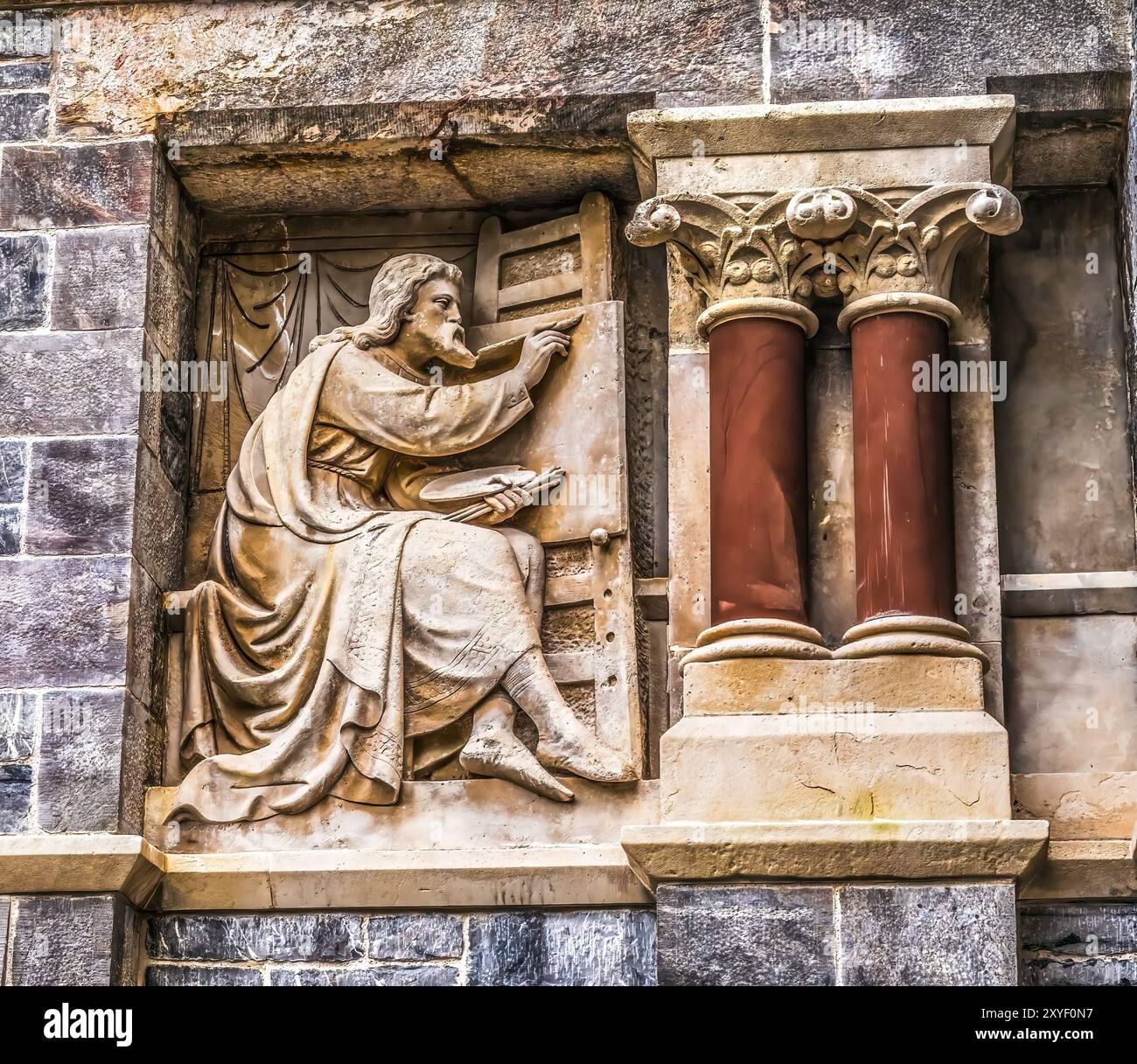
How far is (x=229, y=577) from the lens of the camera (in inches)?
286

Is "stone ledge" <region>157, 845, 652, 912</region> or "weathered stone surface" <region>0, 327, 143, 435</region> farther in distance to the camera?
"weathered stone surface" <region>0, 327, 143, 435</region>

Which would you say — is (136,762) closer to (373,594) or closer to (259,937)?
(259,937)

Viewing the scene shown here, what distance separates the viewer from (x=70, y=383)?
7215 mm

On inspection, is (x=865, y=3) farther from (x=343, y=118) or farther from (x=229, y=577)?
(x=229, y=577)

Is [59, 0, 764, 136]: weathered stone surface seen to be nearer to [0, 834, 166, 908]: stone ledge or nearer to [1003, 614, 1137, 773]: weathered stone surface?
[1003, 614, 1137, 773]: weathered stone surface

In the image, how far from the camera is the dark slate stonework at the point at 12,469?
711 cm

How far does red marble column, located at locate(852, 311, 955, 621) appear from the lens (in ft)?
21.9

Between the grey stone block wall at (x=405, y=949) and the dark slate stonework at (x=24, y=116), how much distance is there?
2.48 meters

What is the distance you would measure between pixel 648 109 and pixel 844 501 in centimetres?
132

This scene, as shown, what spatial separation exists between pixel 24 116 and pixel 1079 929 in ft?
13.1

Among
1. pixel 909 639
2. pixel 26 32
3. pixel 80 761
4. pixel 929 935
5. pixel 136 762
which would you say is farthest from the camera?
pixel 26 32

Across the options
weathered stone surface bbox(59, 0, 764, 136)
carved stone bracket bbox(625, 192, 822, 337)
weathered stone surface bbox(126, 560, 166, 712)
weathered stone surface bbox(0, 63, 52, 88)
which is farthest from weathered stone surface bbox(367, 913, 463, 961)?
weathered stone surface bbox(0, 63, 52, 88)

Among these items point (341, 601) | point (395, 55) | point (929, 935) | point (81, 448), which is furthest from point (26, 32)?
point (929, 935)

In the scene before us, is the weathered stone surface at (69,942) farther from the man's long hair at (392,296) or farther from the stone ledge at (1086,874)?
the stone ledge at (1086,874)
